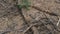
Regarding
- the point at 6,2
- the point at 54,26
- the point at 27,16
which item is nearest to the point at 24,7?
the point at 27,16

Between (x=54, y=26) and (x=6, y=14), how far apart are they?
35.2 inches

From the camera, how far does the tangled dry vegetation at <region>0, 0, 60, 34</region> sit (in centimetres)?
292

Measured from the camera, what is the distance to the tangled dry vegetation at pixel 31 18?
2.92m

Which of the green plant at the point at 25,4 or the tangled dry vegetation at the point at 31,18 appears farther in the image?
the green plant at the point at 25,4

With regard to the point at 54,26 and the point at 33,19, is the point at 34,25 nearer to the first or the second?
the point at 33,19

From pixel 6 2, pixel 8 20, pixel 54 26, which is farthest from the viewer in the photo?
pixel 6 2

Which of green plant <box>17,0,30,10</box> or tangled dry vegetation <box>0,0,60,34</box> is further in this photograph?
green plant <box>17,0,30,10</box>

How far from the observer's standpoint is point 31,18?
3047 millimetres

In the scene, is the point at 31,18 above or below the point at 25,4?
below

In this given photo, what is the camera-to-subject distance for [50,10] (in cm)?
319

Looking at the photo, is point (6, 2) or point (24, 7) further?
point (6, 2)

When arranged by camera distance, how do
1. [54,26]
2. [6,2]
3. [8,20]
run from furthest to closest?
[6,2]
[8,20]
[54,26]

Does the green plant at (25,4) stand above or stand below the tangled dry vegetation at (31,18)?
above

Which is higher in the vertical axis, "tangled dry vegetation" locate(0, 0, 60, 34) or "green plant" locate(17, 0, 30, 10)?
"green plant" locate(17, 0, 30, 10)
